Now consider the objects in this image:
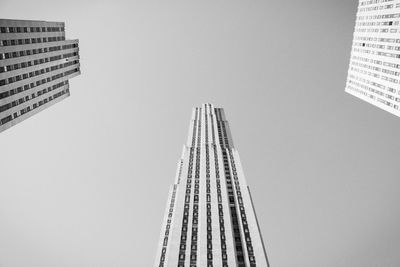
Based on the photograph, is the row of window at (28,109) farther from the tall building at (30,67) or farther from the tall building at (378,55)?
the tall building at (378,55)

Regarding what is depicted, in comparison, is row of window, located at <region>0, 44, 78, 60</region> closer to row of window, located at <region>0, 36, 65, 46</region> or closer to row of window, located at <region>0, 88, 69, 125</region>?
row of window, located at <region>0, 36, 65, 46</region>

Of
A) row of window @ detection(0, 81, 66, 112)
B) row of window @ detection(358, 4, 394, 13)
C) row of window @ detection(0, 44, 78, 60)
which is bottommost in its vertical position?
row of window @ detection(0, 81, 66, 112)

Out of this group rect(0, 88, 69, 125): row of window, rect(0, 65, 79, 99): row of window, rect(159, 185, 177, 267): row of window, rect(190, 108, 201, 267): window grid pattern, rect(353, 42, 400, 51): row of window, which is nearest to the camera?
rect(0, 65, 79, 99): row of window

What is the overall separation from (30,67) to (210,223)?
249 feet

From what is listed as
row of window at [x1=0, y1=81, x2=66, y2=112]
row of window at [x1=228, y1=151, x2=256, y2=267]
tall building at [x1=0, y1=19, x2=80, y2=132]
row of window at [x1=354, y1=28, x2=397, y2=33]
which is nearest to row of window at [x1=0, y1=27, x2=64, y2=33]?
tall building at [x1=0, y1=19, x2=80, y2=132]

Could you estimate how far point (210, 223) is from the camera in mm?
133125

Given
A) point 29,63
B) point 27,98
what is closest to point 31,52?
point 29,63

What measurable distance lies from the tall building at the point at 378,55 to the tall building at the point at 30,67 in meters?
101

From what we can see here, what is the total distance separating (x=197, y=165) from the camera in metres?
186

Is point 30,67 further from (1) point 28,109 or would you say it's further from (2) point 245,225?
(2) point 245,225

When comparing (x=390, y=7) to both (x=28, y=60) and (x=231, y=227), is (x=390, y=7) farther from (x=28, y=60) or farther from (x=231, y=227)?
(x=28, y=60)

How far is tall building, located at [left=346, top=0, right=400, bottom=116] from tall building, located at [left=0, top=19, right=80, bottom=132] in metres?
101

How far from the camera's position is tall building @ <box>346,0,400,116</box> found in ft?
379

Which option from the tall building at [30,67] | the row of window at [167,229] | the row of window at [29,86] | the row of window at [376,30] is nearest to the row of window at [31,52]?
the tall building at [30,67]
